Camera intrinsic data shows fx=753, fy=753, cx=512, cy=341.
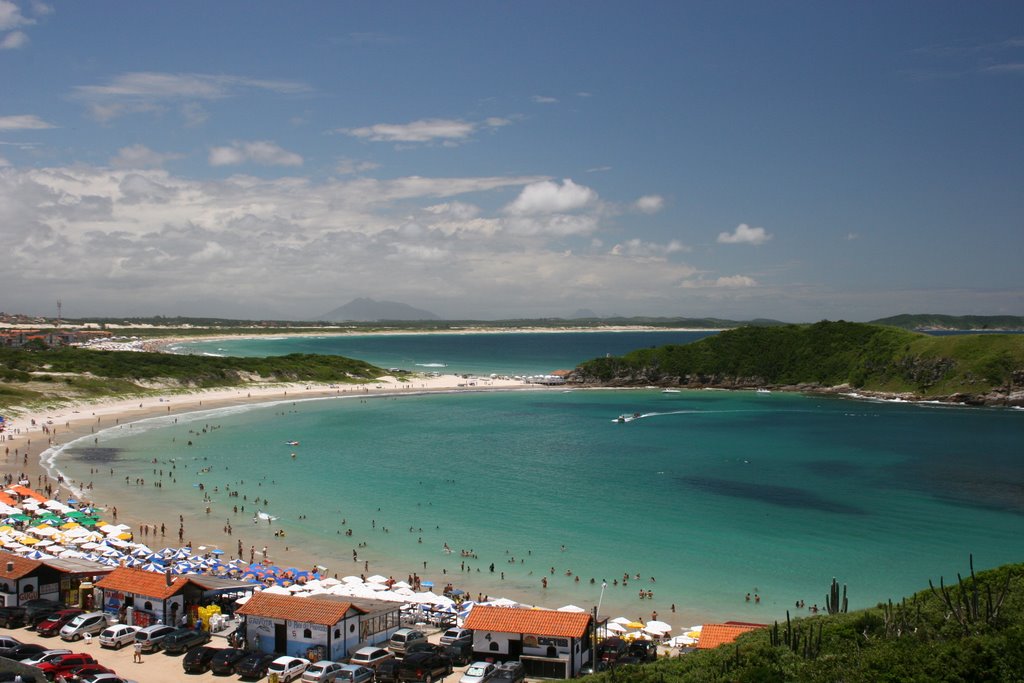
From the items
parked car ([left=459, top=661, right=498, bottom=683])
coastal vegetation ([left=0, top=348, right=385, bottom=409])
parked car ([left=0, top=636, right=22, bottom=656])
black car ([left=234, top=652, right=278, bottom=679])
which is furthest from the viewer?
coastal vegetation ([left=0, top=348, right=385, bottom=409])

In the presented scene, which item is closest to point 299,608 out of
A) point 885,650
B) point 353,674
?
point 353,674

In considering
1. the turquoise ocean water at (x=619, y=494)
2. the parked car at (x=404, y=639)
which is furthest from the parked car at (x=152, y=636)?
the turquoise ocean water at (x=619, y=494)

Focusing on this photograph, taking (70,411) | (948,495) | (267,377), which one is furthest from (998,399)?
(70,411)

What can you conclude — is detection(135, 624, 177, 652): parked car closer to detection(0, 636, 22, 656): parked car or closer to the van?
the van

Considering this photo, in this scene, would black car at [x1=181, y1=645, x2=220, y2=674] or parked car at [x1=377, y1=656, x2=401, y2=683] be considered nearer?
parked car at [x1=377, y1=656, x2=401, y2=683]

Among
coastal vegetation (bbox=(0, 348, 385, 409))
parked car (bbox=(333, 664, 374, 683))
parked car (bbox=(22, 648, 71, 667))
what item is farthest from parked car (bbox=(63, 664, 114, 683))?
coastal vegetation (bbox=(0, 348, 385, 409))

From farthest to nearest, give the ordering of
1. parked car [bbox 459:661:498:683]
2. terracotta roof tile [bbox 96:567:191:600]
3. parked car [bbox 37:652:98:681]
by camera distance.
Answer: terracotta roof tile [bbox 96:567:191:600] → parked car [bbox 459:661:498:683] → parked car [bbox 37:652:98:681]

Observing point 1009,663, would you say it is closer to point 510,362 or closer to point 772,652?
point 772,652
